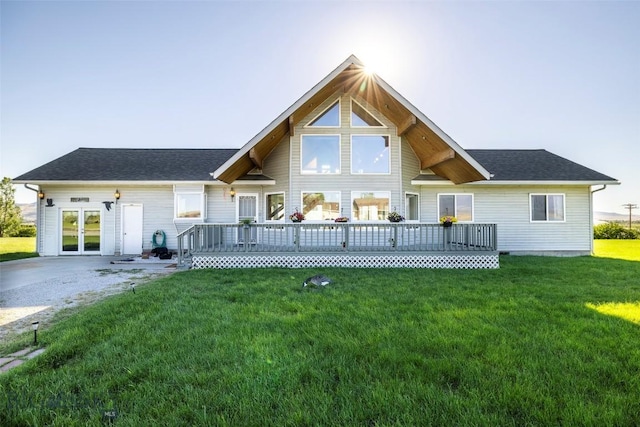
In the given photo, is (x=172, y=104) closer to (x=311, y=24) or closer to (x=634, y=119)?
(x=311, y=24)

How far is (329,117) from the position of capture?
36.1 ft

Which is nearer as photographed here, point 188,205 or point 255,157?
point 255,157

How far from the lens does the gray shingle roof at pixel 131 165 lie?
12086 mm

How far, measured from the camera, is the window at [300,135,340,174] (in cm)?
1093

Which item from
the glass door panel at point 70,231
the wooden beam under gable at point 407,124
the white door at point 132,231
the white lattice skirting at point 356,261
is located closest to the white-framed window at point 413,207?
the wooden beam under gable at point 407,124

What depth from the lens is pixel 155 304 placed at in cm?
500

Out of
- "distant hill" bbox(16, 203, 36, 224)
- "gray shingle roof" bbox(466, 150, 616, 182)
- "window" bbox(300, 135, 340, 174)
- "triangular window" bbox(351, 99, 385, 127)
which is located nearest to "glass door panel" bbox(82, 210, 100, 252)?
"window" bbox(300, 135, 340, 174)

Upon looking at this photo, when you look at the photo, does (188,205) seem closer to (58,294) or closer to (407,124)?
(58,294)

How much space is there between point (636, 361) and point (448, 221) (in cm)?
631

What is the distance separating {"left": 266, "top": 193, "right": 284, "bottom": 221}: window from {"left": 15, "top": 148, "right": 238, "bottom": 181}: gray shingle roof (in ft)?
9.37

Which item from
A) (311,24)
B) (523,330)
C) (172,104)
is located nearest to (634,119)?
(311,24)

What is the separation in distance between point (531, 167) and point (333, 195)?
9605 millimetres

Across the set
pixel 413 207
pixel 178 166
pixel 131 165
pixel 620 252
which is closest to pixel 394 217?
pixel 413 207

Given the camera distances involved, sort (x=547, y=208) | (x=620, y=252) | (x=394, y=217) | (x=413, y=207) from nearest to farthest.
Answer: (x=394, y=217) < (x=413, y=207) < (x=547, y=208) < (x=620, y=252)
